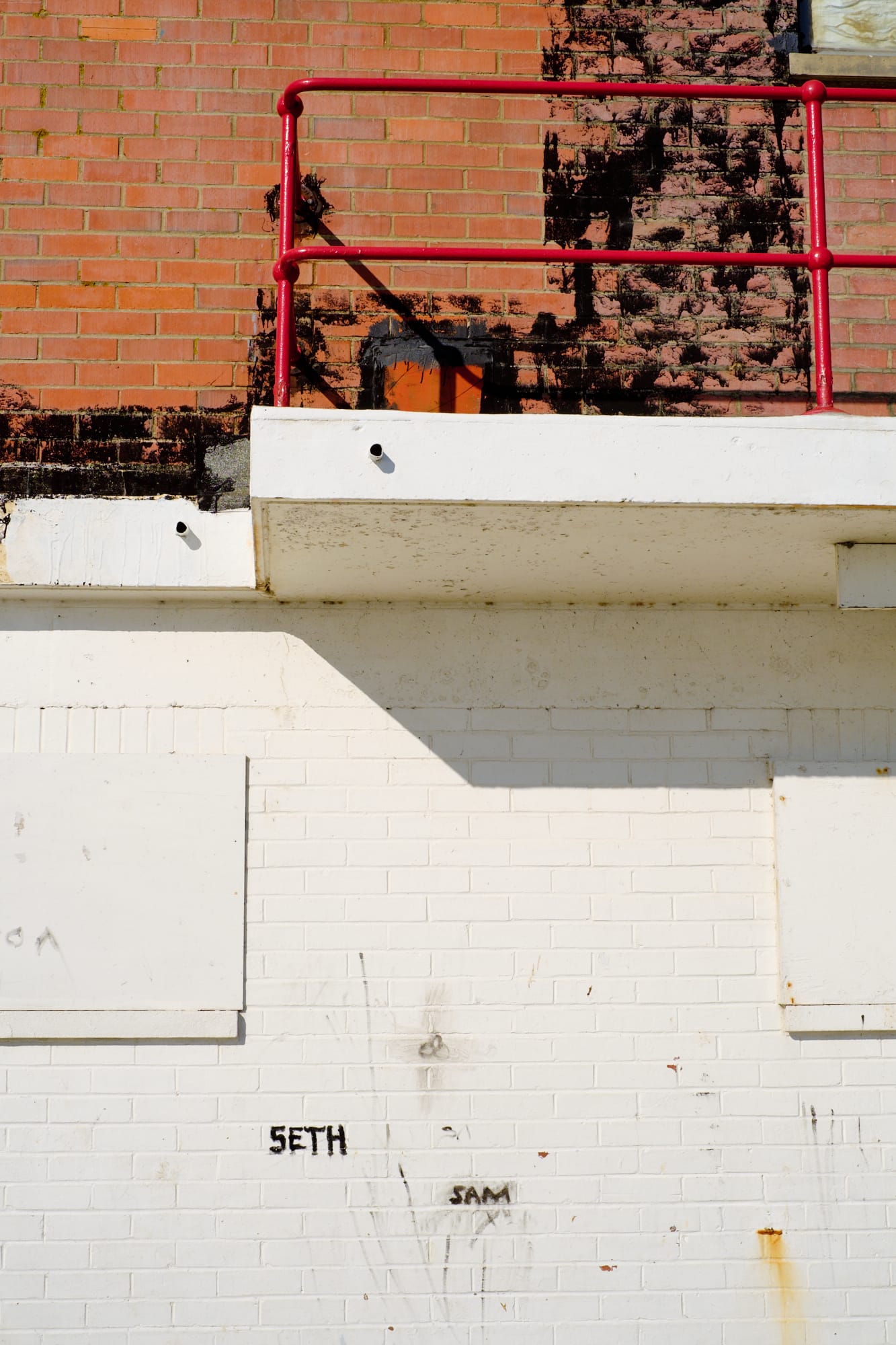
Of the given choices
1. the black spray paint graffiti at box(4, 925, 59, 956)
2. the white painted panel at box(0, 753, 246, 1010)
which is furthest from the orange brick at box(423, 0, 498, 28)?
the black spray paint graffiti at box(4, 925, 59, 956)

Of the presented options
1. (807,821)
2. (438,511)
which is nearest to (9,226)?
(438,511)

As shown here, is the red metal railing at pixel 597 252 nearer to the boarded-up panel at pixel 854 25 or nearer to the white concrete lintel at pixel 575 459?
the white concrete lintel at pixel 575 459

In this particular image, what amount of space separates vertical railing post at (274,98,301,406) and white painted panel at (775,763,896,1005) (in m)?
2.45

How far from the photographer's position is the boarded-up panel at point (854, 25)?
4.69m

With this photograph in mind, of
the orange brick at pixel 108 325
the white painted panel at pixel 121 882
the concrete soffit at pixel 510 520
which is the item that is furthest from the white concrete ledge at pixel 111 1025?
the orange brick at pixel 108 325

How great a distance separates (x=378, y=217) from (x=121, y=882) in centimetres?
287

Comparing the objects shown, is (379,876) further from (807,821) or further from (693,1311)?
(693,1311)

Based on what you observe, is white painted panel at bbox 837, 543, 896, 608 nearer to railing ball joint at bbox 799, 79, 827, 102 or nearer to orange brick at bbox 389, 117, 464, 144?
railing ball joint at bbox 799, 79, 827, 102

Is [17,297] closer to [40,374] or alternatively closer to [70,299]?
[70,299]

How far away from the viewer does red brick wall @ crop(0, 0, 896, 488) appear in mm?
4363

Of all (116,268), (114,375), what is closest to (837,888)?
(114,375)

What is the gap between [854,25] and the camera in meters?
4.71

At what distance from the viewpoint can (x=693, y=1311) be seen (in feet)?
13.2

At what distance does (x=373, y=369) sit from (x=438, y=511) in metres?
1.16
